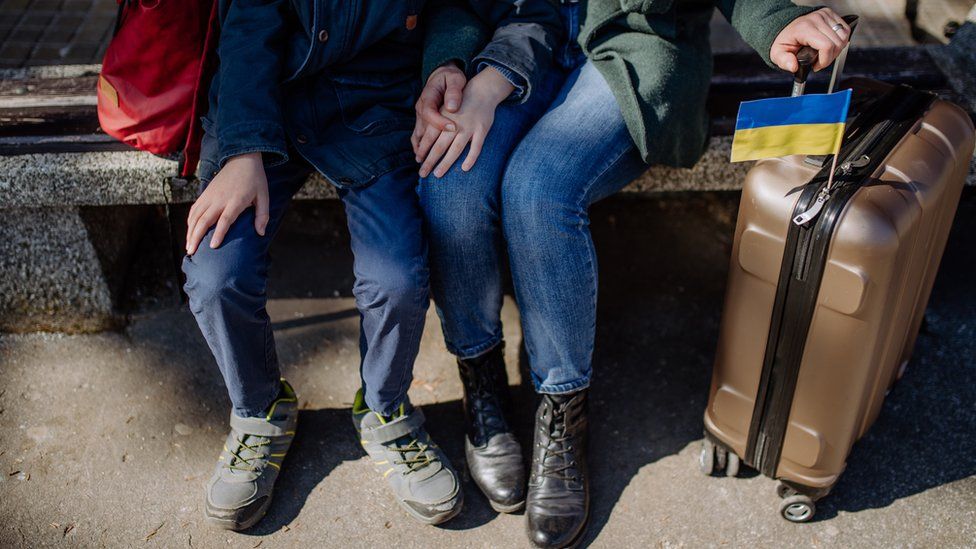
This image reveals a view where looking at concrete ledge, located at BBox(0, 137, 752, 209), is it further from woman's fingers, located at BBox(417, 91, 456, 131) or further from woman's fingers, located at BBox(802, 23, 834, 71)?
woman's fingers, located at BBox(802, 23, 834, 71)

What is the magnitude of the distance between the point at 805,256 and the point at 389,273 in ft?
2.92

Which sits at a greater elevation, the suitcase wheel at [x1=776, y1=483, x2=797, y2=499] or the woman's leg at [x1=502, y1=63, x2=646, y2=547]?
the woman's leg at [x1=502, y1=63, x2=646, y2=547]

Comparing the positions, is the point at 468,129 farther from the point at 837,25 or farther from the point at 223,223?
the point at 837,25

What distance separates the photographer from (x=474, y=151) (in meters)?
1.89

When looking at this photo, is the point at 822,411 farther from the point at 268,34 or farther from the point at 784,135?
the point at 268,34

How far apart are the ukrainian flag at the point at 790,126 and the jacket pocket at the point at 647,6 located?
0.42 metres

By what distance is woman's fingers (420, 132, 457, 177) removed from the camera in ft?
6.23

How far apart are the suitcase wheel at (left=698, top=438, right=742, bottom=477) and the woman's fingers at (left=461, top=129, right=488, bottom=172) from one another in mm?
943

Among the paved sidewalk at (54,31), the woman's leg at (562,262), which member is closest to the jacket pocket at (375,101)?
the woman's leg at (562,262)

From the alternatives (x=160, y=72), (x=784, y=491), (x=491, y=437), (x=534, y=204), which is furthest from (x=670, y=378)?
(x=160, y=72)

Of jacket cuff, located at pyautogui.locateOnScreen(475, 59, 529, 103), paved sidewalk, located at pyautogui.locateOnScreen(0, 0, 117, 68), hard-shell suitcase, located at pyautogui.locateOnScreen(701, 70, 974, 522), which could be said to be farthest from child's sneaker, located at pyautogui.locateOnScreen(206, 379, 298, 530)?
paved sidewalk, located at pyautogui.locateOnScreen(0, 0, 117, 68)

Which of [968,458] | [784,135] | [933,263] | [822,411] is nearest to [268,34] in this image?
[784,135]

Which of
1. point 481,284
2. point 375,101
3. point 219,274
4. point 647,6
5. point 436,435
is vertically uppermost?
point 647,6

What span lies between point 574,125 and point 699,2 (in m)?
0.46
